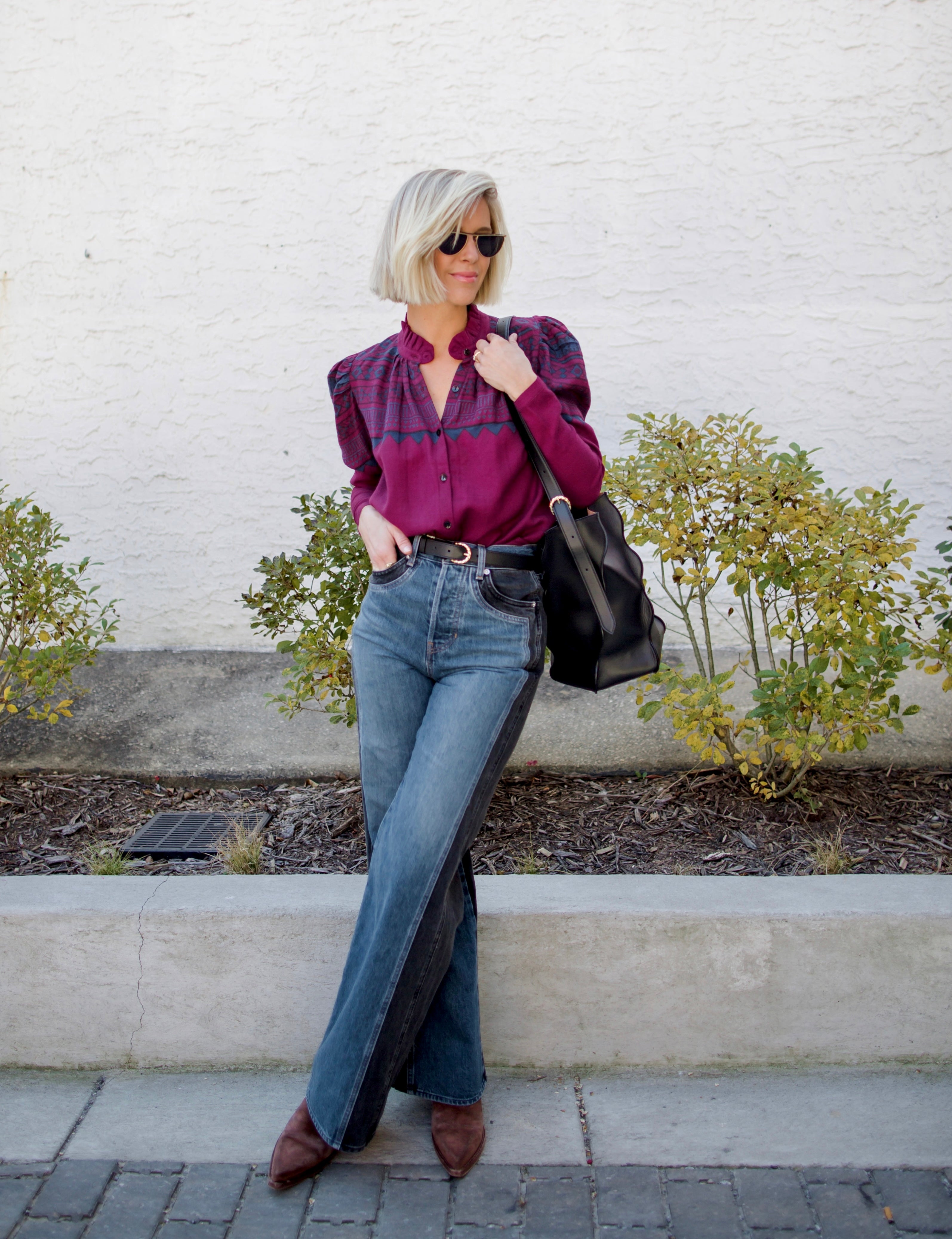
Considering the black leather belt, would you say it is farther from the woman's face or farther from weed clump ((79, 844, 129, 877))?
weed clump ((79, 844, 129, 877))

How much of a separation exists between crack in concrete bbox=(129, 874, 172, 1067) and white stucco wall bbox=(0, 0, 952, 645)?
6.22 ft

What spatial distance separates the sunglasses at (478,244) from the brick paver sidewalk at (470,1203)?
79.3 inches

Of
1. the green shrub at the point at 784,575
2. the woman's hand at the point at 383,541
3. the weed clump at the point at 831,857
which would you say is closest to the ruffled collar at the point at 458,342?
the woman's hand at the point at 383,541

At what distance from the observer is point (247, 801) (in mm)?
3686

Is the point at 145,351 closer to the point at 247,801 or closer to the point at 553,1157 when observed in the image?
the point at 247,801

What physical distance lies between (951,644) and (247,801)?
245cm

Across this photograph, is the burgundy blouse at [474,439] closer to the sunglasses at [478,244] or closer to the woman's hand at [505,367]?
the woman's hand at [505,367]

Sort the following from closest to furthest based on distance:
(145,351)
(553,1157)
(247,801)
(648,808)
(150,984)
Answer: (553,1157)
(150,984)
(648,808)
(247,801)
(145,351)

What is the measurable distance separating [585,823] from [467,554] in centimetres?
146

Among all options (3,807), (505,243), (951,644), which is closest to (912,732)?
(951,644)

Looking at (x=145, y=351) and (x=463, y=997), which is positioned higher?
(x=145, y=351)

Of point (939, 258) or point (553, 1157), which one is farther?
point (939, 258)

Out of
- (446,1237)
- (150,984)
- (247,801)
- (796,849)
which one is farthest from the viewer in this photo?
(247,801)

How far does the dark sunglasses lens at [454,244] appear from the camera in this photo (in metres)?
2.18
